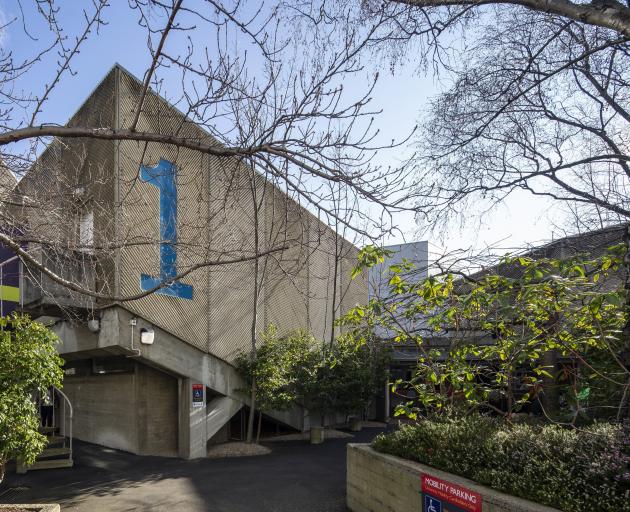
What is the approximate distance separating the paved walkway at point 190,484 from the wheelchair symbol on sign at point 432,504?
2741 mm

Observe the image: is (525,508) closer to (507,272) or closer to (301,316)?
(507,272)

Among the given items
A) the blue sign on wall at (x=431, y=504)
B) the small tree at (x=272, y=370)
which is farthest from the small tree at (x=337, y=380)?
the blue sign on wall at (x=431, y=504)

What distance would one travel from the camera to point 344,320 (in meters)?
7.75

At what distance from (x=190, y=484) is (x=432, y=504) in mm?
6068

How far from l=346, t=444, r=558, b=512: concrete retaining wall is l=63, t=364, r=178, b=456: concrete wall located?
7455 mm

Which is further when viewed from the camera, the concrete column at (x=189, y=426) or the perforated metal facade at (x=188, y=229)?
the concrete column at (x=189, y=426)

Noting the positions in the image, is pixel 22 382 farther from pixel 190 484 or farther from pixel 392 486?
pixel 392 486

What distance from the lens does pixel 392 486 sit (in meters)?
7.75

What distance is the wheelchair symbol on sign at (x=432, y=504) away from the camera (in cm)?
661

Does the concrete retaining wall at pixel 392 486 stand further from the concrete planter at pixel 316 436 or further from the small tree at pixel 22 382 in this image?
the concrete planter at pixel 316 436

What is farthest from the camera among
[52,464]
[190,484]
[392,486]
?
[52,464]

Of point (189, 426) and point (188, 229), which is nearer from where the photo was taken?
point (188, 229)

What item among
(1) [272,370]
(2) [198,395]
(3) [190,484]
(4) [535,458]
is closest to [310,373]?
(1) [272,370]

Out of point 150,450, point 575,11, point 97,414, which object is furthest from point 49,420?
point 575,11
